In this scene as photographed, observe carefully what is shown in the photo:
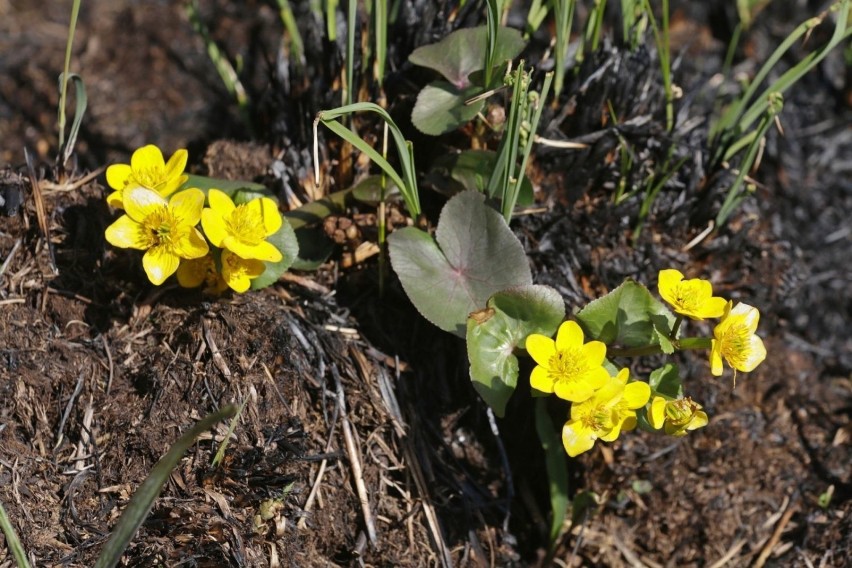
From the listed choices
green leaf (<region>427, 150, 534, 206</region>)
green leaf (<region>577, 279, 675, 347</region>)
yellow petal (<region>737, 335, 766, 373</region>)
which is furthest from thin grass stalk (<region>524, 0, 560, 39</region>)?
yellow petal (<region>737, 335, 766, 373</region>)

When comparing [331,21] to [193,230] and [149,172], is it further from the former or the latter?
[193,230]

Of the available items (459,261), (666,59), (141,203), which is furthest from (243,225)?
(666,59)

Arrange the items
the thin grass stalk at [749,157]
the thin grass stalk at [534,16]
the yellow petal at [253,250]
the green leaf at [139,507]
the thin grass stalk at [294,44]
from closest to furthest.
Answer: the green leaf at [139,507]
the yellow petal at [253,250]
the thin grass stalk at [749,157]
the thin grass stalk at [534,16]
the thin grass stalk at [294,44]

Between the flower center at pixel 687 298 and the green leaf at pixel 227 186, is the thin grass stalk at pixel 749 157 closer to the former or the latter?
the flower center at pixel 687 298

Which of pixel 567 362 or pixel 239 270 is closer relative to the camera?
pixel 567 362

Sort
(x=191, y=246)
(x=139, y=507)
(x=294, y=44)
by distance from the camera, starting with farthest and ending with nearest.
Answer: (x=294, y=44) → (x=191, y=246) → (x=139, y=507)

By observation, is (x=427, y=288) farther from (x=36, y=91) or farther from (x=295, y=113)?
(x=36, y=91)

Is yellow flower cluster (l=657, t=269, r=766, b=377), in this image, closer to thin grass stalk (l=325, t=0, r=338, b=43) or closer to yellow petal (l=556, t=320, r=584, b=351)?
yellow petal (l=556, t=320, r=584, b=351)

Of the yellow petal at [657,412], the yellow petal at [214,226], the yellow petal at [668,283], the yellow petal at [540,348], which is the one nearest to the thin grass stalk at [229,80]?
the yellow petal at [214,226]
